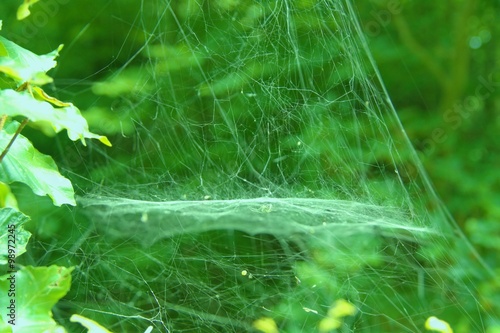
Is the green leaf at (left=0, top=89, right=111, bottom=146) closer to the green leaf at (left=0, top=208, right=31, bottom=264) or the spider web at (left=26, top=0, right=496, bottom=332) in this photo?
the green leaf at (left=0, top=208, right=31, bottom=264)

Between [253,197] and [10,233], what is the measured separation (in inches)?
44.2

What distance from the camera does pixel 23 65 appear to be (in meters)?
0.71

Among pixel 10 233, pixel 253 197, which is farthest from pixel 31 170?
pixel 253 197

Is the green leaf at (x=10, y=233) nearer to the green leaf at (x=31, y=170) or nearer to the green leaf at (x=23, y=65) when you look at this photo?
the green leaf at (x=31, y=170)

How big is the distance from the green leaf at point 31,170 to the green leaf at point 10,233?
0.18ft

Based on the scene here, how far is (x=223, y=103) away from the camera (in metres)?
2.19

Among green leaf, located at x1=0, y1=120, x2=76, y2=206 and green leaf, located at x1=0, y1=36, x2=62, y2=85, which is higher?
green leaf, located at x1=0, y1=36, x2=62, y2=85

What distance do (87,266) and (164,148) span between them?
0.76 meters

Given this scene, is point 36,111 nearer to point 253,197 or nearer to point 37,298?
point 37,298

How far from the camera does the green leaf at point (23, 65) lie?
682 mm

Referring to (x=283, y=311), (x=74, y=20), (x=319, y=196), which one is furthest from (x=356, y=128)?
(x=74, y=20)

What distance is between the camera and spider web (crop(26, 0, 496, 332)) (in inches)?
66.5

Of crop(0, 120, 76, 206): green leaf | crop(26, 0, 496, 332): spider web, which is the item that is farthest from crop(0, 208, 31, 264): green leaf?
crop(26, 0, 496, 332): spider web

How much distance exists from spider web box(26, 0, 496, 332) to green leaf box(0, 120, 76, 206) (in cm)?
73
